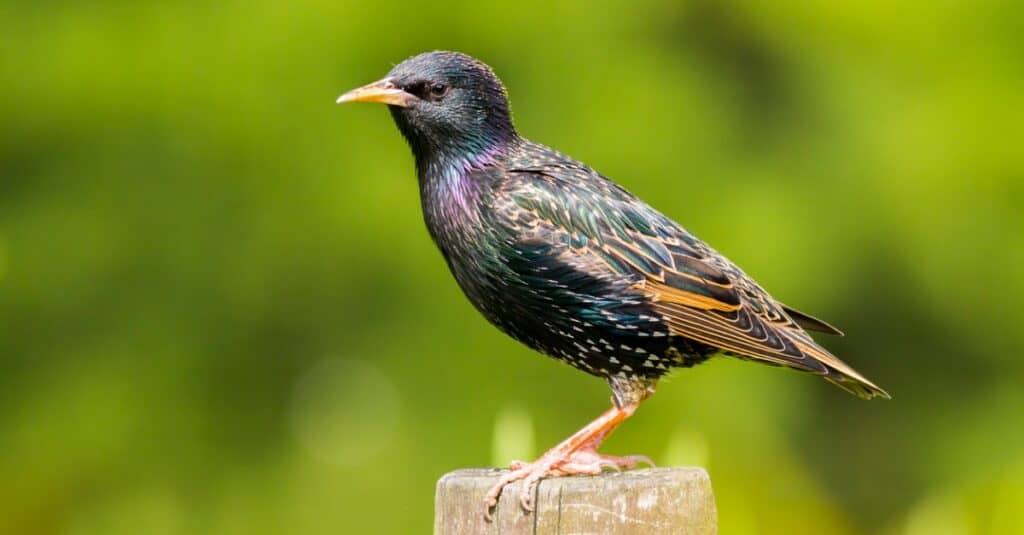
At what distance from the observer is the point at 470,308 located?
26.4 ft

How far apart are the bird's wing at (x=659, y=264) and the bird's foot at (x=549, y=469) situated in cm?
38

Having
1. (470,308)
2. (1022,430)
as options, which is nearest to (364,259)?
(470,308)

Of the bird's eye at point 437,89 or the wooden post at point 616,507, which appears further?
the bird's eye at point 437,89

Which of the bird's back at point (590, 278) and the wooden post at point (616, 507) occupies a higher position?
the bird's back at point (590, 278)

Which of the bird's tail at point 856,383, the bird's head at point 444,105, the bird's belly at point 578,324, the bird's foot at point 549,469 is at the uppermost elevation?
the bird's head at point 444,105

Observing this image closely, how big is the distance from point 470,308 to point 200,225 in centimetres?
126

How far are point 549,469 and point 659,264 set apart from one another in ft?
2.50

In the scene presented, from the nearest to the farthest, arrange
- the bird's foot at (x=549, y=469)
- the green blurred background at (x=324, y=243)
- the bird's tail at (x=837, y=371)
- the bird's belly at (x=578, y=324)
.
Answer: the bird's foot at (x=549, y=469) → the bird's belly at (x=578, y=324) → the bird's tail at (x=837, y=371) → the green blurred background at (x=324, y=243)

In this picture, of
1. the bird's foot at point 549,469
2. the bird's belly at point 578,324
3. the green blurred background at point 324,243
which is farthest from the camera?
the green blurred background at point 324,243

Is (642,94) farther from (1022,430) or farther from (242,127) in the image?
(1022,430)

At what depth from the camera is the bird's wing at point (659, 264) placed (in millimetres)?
4465

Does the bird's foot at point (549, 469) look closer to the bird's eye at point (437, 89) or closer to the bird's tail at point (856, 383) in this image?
the bird's tail at point (856, 383)

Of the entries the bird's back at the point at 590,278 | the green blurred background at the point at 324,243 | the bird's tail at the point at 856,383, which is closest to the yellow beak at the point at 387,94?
the bird's back at the point at 590,278

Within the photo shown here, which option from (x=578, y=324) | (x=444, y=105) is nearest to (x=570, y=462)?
(x=578, y=324)
